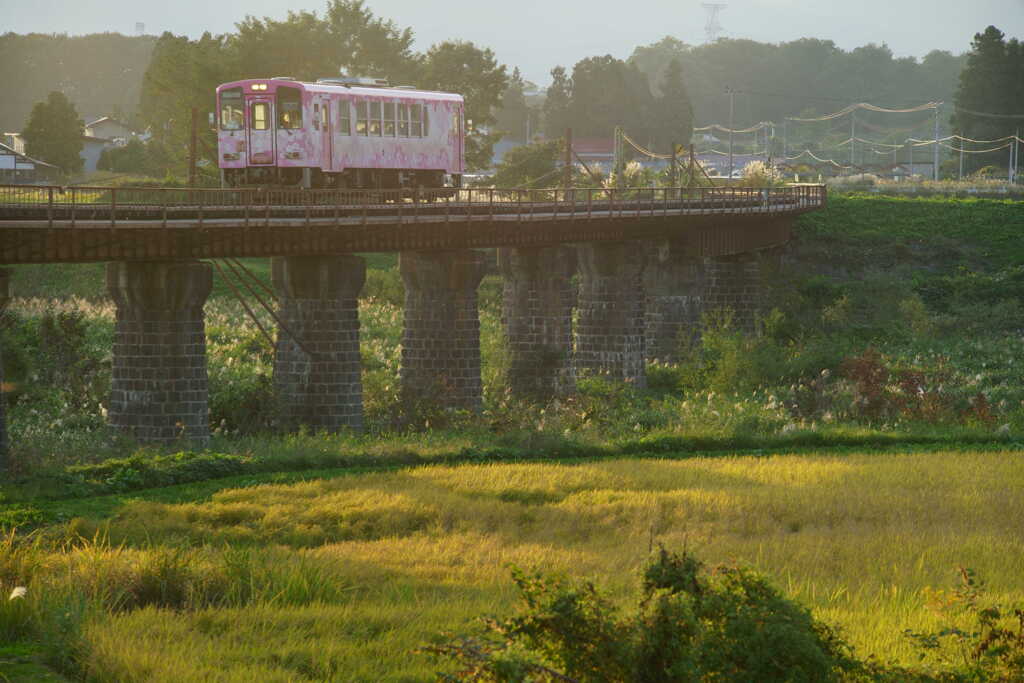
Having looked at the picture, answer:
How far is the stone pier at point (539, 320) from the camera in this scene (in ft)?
173

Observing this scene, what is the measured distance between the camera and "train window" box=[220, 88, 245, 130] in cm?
4528

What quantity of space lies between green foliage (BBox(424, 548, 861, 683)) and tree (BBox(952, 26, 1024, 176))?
122964 mm

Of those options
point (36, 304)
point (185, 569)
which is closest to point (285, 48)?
point (36, 304)

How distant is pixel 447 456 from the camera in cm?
3156

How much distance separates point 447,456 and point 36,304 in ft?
129

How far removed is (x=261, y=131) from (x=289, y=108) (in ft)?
3.93

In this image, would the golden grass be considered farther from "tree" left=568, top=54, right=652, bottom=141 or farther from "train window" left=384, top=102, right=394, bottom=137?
"tree" left=568, top=54, right=652, bottom=141

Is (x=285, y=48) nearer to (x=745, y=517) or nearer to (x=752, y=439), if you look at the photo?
(x=752, y=439)

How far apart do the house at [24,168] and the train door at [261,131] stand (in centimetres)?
4269

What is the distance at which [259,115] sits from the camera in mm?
45000

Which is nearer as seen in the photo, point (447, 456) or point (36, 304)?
point (447, 456)

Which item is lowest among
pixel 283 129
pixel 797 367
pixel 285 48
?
pixel 797 367

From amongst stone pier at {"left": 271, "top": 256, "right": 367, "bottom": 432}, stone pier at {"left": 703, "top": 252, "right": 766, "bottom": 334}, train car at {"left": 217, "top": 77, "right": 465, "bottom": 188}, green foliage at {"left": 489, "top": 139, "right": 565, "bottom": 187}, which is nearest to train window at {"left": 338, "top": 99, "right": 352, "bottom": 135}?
train car at {"left": 217, "top": 77, "right": 465, "bottom": 188}

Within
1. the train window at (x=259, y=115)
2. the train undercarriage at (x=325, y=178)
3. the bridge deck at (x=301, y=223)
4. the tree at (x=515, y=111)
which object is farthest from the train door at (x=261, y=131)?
the tree at (x=515, y=111)
